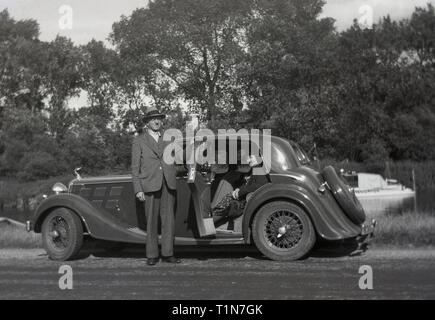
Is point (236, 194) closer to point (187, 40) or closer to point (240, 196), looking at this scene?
point (240, 196)

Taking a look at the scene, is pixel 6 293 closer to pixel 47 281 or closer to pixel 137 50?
pixel 47 281

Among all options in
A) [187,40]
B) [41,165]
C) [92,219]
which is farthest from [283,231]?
[41,165]

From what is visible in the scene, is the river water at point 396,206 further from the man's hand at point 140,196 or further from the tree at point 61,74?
the tree at point 61,74

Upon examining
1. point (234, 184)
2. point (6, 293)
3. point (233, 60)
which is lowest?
point (6, 293)

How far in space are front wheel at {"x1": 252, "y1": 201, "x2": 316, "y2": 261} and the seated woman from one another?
46cm

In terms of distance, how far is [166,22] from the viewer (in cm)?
4300

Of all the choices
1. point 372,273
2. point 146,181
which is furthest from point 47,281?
point 372,273

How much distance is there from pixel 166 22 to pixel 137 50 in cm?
254

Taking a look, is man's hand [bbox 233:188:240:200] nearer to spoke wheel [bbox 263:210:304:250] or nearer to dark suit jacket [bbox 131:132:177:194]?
spoke wheel [bbox 263:210:304:250]

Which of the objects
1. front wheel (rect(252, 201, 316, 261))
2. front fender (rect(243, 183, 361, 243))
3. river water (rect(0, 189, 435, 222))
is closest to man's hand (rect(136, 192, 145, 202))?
front fender (rect(243, 183, 361, 243))

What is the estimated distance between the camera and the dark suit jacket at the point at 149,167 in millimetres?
8633

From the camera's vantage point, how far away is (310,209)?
8.31 meters
